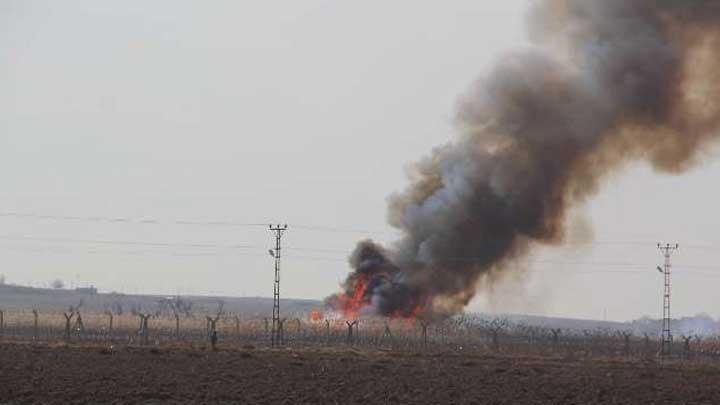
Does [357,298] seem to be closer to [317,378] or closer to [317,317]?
[317,317]

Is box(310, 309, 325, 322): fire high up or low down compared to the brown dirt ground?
up

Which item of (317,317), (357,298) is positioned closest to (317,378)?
(357,298)

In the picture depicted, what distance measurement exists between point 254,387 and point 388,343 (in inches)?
1484

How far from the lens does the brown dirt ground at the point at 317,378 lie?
4788 cm

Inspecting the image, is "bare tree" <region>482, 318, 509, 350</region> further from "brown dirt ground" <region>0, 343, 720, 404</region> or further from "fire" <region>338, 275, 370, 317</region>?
"brown dirt ground" <region>0, 343, 720, 404</region>

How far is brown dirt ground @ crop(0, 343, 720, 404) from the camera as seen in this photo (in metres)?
47.9

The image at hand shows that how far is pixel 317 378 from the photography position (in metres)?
54.3

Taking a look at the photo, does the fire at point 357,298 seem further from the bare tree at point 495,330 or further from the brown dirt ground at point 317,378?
the brown dirt ground at point 317,378

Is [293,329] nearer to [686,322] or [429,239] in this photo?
[429,239]

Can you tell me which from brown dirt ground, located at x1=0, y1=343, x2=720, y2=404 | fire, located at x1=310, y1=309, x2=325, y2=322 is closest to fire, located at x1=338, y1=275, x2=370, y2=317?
fire, located at x1=310, y1=309, x2=325, y2=322

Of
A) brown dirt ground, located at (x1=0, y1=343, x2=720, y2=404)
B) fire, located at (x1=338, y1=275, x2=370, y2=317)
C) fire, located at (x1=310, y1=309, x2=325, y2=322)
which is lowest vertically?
brown dirt ground, located at (x1=0, y1=343, x2=720, y2=404)

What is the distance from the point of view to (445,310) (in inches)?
4400

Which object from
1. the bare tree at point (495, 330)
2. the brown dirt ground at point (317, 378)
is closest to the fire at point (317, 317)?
the bare tree at point (495, 330)

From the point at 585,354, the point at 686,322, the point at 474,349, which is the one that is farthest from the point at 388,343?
the point at 686,322
